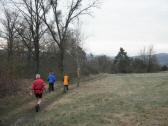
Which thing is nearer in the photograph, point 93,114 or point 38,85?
point 93,114

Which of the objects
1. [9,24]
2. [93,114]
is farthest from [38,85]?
[9,24]

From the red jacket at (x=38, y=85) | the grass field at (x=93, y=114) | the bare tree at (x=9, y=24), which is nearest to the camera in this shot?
the grass field at (x=93, y=114)

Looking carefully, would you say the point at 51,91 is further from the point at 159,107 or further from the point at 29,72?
the point at 29,72

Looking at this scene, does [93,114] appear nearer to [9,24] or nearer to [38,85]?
[38,85]

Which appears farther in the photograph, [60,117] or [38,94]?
[38,94]

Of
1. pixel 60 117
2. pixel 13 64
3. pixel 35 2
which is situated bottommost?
pixel 60 117

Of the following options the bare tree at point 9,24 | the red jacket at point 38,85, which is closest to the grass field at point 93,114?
the red jacket at point 38,85

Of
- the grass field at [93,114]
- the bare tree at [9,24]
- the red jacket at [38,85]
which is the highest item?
the bare tree at [9,24]

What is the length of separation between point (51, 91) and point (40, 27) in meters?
20.3

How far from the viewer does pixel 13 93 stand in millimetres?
23922

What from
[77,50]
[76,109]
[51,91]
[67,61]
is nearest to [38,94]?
[76,109]

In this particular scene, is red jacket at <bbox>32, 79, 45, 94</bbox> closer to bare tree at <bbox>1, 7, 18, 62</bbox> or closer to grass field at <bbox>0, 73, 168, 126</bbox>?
grass field at <bbox>0, 73, 168, 126</bbox>

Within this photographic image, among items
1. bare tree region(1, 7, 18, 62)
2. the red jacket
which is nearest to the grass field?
the red jacket

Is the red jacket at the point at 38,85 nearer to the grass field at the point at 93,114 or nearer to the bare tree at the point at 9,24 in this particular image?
the grass field at the point at 93,114
